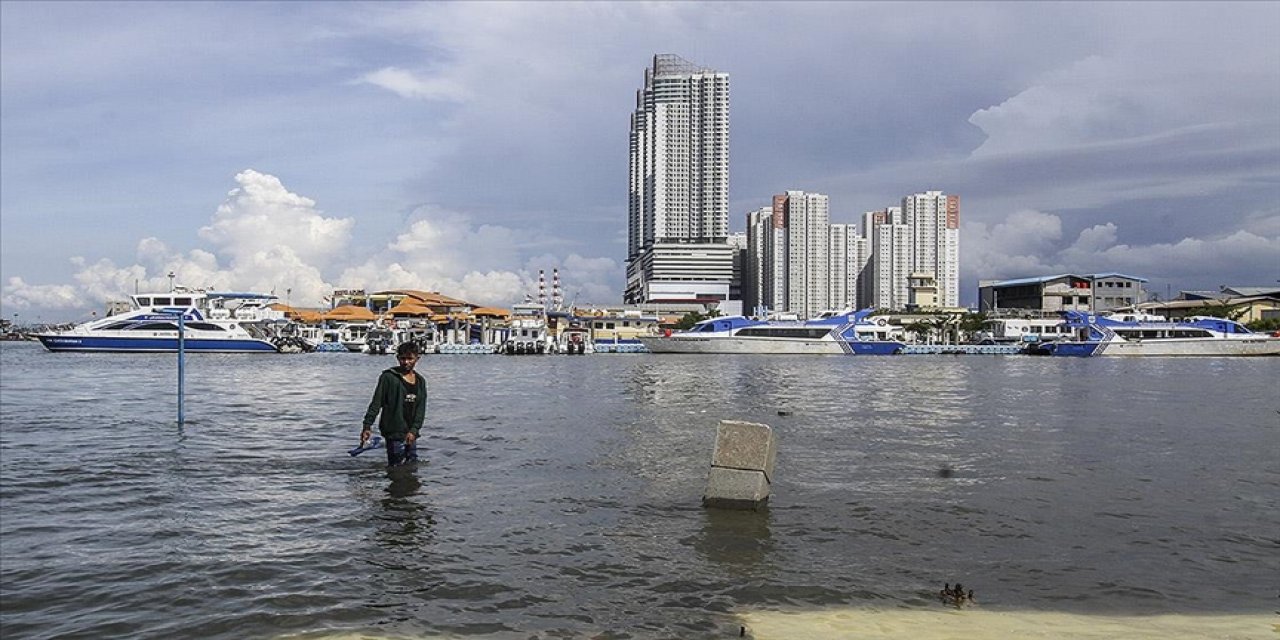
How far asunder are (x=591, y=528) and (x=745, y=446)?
2.05 metres

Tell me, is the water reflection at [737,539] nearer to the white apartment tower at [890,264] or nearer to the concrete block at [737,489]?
the concrete block at [737,489]

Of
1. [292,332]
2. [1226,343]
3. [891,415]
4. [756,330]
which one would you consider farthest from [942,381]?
[292,332]

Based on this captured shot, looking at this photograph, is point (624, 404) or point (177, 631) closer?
point (177, 631)

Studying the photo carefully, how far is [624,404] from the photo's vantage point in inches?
1043

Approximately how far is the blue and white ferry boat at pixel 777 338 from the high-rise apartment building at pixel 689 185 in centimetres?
8117

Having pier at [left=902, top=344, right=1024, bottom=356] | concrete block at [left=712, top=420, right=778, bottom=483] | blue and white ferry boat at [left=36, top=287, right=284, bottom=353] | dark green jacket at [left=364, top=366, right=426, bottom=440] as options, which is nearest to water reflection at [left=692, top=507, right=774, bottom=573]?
concrete block at [left=712, top=420, right=778, bottom=483]

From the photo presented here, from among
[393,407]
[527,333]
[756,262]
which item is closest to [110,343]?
[527,333]

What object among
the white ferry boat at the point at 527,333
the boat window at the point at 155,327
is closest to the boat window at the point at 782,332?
the white ferry boat at the point at 527,333

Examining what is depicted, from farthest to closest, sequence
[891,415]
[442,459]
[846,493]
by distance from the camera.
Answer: [891,415] < [442,459] < [846,493]

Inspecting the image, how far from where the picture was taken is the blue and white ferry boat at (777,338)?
8688 centimetres

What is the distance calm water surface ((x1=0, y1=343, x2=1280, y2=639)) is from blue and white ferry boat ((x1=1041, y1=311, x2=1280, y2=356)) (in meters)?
73.8

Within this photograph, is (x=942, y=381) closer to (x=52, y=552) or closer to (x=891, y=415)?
(x=891, y=415)

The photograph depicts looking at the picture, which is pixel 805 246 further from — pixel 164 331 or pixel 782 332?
pixel 164 331

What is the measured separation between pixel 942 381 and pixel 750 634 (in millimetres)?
38399
